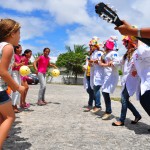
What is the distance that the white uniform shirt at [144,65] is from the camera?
5768 mm

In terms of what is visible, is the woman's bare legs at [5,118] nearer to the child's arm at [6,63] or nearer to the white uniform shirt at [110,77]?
the child's arm at [6,63]

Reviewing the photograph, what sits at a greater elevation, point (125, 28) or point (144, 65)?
point (125, 28)

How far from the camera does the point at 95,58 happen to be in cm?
886

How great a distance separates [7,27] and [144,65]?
271 centimetres

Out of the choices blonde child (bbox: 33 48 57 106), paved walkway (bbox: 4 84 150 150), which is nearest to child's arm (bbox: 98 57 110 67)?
paved walkway (bbox: 4 84 150 150)

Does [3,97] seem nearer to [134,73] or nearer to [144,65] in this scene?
[144,65]

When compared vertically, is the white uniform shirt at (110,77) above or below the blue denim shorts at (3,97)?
above

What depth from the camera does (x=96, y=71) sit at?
28.6 feet

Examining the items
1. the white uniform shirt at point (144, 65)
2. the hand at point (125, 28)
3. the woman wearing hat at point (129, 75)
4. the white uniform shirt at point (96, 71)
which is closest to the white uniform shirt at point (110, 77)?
the white uniform shirt at point (96, 71)

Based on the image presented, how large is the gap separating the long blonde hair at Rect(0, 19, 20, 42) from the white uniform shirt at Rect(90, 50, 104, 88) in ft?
14.9

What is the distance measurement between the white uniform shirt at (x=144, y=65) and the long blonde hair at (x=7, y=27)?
2.46 meters

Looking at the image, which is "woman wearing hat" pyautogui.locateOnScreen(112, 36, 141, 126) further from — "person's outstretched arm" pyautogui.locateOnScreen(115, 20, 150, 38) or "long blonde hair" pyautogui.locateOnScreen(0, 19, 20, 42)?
"person's outstretched arm" pyautogui.locateOnScreen(115, 20, 150, 38)

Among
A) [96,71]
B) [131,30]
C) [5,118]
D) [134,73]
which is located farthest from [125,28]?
[96,71]

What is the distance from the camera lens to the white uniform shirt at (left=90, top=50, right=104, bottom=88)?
8539 mm
